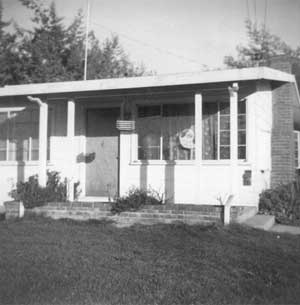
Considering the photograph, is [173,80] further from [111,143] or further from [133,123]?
[111,143]

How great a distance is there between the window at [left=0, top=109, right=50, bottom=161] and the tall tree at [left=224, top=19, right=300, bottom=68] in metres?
20.1

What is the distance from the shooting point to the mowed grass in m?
3.97

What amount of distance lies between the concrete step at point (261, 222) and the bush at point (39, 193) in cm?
399

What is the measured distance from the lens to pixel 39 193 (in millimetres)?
8297

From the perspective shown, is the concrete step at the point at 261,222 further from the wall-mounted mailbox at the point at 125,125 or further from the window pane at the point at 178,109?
the wall-mounted mailbox at the point at 125,125

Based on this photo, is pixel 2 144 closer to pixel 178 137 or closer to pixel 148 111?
pixel 148 111

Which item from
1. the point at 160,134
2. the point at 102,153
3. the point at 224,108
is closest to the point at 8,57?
the point at 102,153

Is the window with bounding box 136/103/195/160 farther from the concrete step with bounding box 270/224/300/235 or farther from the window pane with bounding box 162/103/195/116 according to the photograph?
the concrete step with bounding box 270/224/300/235

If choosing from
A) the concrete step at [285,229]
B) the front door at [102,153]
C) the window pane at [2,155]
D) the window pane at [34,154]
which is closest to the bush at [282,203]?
the concrete step at [285,229]

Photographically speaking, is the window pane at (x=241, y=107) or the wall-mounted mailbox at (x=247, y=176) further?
the window pane at (x=241, y=107)

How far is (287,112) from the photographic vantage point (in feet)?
30.9

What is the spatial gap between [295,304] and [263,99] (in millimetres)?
6051

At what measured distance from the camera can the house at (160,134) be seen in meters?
8.26

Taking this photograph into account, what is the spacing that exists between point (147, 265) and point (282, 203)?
181 inches
